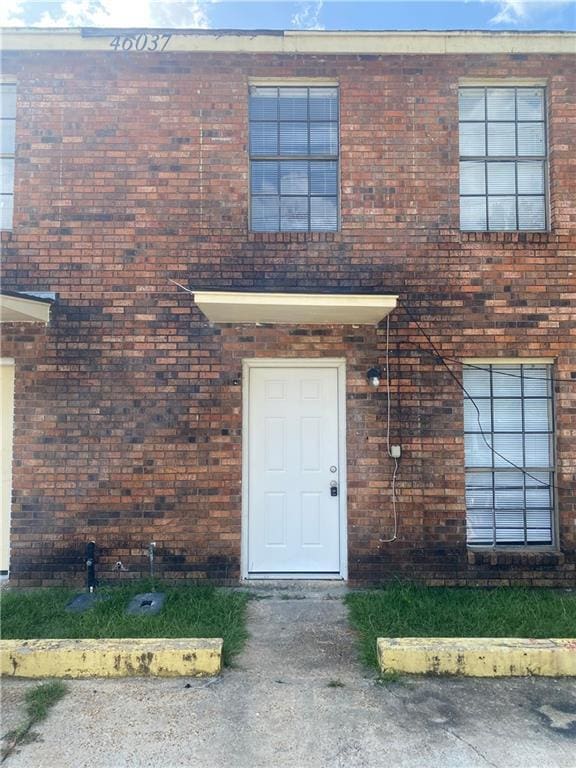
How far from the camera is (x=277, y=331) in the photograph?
19.6 feet

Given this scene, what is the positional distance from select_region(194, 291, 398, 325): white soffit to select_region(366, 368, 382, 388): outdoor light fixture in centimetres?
58

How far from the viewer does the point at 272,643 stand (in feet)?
15.0

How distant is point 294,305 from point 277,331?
2.54 ft

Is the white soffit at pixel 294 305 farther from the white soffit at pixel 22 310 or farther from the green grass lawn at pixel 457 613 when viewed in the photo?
the green grass lawn at pixel 457 613

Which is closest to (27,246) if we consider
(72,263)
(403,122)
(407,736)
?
(72,263)

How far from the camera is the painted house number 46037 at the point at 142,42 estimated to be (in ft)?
19.8

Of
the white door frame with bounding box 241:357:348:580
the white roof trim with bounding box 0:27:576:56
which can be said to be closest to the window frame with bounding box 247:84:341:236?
the white roof trim with bounding box 0:27:576:56

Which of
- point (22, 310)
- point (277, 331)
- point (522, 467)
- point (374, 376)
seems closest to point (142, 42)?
point (22, 310)

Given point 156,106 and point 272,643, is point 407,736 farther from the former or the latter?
point 156,106

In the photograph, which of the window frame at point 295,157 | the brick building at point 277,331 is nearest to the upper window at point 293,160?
the window frame at point 295,157

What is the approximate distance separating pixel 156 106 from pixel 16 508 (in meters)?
4.59

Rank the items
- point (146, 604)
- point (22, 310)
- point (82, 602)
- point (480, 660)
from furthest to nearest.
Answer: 1. point (22, 310)
2. point (82, 602)
3. point (146, 604)
4. point (480, 660)

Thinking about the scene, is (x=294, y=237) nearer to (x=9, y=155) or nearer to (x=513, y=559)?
(x=9, y=155)

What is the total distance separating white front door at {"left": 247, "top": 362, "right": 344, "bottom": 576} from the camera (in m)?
5.95
